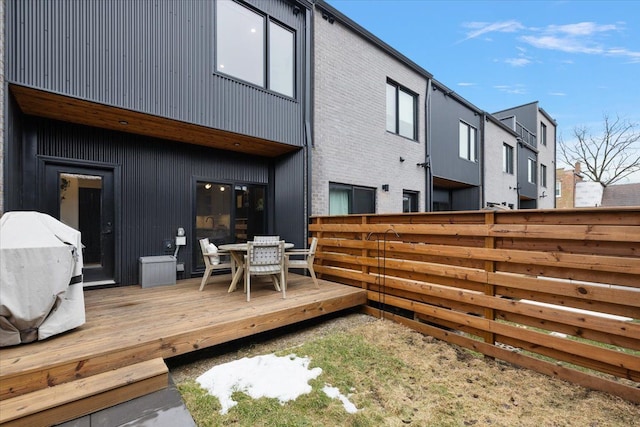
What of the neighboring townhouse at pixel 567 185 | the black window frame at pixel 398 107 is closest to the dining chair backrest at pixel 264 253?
the black window frame at pixel 398 107

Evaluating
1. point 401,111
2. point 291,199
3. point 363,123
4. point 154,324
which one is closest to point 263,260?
point 154,324

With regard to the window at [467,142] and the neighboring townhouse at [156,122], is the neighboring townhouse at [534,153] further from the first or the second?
the neighboring townhouse at [156,122]

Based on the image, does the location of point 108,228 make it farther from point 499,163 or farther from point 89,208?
point 499,163

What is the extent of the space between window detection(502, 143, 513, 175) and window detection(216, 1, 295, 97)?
12.2 metres

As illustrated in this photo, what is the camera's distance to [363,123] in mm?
7531

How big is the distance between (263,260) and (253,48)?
4009 millimetres

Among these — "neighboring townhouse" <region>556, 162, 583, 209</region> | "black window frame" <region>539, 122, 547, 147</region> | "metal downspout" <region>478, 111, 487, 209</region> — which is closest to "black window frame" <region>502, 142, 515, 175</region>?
"metal downspout" <region>478, 111, 487, 209</region>

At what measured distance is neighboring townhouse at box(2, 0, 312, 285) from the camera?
3699mm

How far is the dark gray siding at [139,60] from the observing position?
11.4 feet

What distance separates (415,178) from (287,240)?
4.81m

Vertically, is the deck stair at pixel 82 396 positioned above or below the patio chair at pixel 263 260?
below

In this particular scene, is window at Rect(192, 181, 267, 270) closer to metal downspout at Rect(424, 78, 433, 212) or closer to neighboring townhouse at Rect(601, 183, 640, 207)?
metal downspout at Rect(424, 78, 433, 212)

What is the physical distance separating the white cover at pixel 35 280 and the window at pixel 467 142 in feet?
38.9

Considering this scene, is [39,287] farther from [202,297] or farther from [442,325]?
[442,325]
